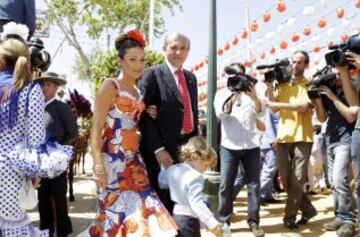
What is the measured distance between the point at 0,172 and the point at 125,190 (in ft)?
3.06

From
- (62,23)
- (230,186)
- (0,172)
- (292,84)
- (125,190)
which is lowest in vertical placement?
(230,186)

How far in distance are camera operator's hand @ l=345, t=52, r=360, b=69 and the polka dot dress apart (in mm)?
2846

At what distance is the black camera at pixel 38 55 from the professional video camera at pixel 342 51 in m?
2.59

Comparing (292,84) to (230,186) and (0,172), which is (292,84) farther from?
(0,172)

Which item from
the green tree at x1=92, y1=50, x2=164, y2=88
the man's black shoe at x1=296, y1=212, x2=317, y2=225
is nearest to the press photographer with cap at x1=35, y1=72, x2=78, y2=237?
the man's black shoe at x1=296, y1=212, x2=317, y2=225

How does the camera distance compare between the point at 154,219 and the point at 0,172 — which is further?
the point at 154,219

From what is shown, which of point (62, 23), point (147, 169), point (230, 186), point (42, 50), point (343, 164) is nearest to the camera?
point (147, 169)

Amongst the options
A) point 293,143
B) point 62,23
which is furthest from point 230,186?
point 62,23

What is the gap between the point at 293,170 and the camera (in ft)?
19.8

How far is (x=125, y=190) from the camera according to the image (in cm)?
351

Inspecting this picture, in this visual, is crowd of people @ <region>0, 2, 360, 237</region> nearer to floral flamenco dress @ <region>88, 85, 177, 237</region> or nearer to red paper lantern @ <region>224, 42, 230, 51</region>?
floral flamenco dress @ <region>88, 85, 177, 237</region>

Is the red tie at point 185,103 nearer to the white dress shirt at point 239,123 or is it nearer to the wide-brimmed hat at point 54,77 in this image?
the wide-brimmed hat at point 54,77

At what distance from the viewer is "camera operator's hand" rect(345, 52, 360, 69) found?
175 inches

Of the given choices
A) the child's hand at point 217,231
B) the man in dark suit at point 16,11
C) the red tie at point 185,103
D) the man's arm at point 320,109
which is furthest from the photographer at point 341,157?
the man in dark suit at point 16,11
